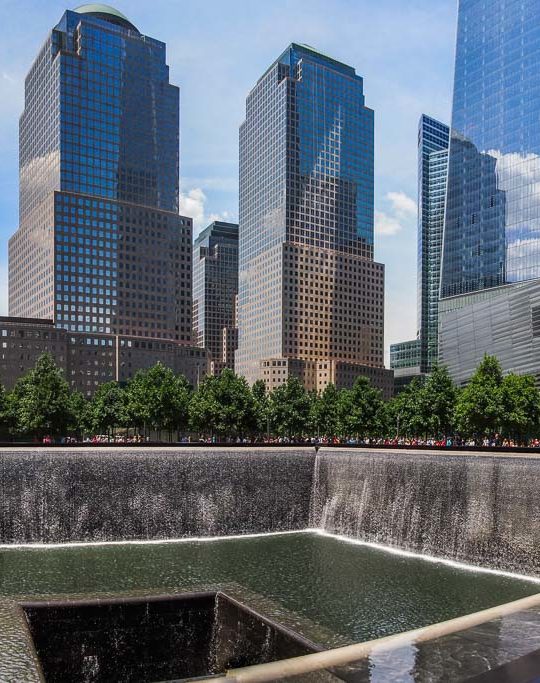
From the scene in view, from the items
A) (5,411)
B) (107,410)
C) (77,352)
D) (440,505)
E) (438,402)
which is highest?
(77,352)

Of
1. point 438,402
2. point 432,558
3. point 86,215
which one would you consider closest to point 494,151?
point 438,402

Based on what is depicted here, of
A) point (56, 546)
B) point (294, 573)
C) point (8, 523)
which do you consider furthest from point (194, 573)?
point (8, 523)

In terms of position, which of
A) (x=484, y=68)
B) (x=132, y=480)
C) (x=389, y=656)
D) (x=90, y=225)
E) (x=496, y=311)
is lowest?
(x=132, y=480)

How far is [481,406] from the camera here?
7450cm

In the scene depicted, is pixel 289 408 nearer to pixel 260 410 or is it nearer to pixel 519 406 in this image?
pixel 260 410

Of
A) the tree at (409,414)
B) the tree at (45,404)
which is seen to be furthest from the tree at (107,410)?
the tree at (409,414)

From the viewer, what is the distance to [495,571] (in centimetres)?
3319

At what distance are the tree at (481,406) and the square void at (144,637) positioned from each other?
5778 centimetres

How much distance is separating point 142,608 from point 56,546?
72.6ft

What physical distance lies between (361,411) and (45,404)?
3835 cm

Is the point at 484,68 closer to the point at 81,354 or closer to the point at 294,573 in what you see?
the point at 81,354

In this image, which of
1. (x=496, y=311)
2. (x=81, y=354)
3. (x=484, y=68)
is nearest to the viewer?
(x=496, y=311)

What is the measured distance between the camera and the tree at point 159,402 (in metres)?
91.7

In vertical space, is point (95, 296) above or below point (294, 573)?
above
